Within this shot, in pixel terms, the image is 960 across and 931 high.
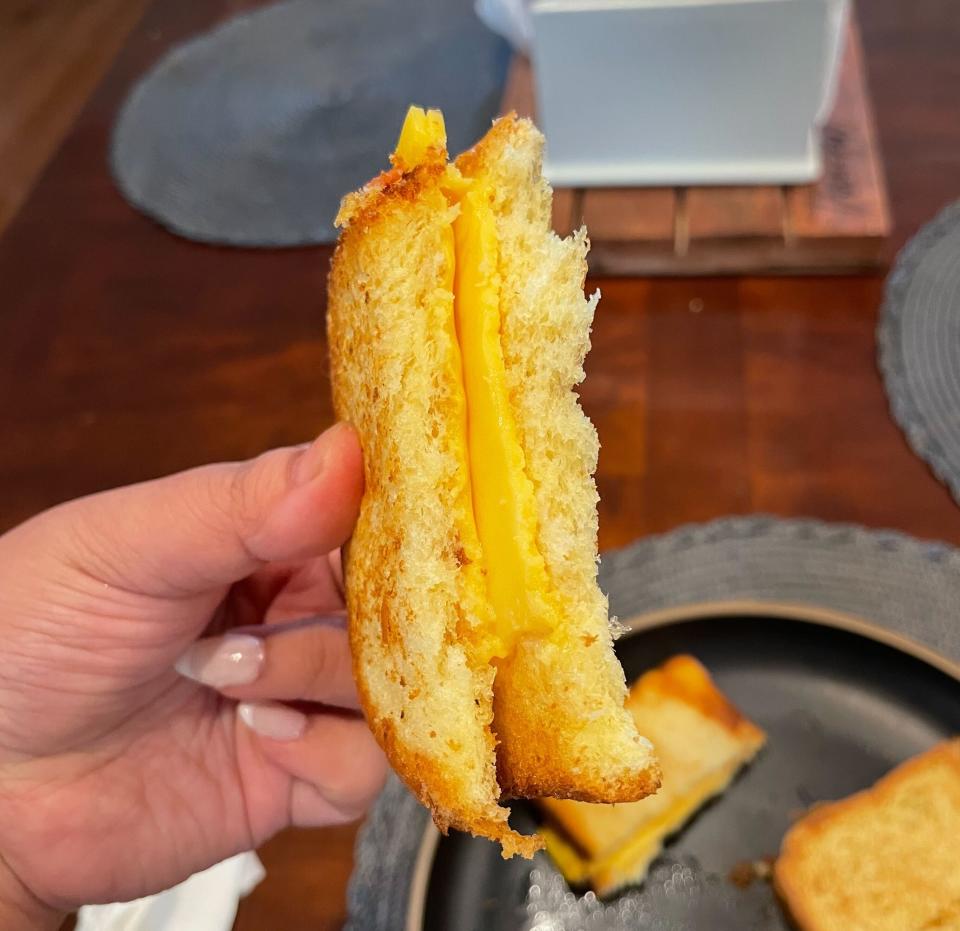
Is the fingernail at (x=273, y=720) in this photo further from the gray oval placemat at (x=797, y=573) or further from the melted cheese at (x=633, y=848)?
the melted cheese at (x=633, y=848)

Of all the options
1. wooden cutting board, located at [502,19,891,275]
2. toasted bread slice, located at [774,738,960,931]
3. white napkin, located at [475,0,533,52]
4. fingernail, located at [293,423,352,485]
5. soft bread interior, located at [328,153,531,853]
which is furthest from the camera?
A: white napkin, located at [475,0,533,52]

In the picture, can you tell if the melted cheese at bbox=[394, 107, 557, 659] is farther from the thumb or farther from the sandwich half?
the thumb

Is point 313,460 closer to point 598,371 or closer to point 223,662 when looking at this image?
point 223,662

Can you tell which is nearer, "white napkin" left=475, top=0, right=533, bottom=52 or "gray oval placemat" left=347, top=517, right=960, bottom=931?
"gray oval placemat" left=347, top=517, right=960, bottom=931

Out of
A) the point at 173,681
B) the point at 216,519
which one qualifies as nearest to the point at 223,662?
the point at 173,681

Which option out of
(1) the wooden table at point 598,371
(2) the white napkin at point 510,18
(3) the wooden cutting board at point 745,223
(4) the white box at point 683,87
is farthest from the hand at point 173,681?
(2) the white napkin at point 510,18

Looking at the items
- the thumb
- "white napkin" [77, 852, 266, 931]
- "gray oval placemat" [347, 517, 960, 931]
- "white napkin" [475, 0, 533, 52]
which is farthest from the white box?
"white napkin" [77, 852, 266, 931]

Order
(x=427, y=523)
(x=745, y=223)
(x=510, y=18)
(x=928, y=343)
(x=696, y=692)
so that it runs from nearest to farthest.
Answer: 1. (x=427, y=523)
2. (x=696, y=692)
3. (x=928, y=343)
4. (x=745, y=223)
5. (x=510, y=18)
